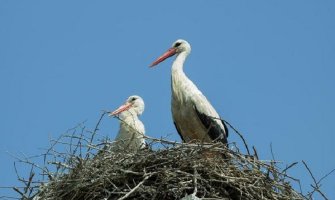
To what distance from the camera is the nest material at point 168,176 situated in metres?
8.09

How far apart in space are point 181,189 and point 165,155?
1.45 ft

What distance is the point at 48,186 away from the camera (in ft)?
27.4

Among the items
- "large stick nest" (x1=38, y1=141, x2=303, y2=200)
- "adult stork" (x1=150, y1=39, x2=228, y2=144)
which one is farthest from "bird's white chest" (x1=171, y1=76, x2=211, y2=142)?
"large stick nest" (x1=38, y1=141, x2=303, y2=200)

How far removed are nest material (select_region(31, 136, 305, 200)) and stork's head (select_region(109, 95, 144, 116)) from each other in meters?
3.02

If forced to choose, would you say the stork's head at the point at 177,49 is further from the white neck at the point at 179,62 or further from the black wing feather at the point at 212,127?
the black wing feather at the point at 212,127

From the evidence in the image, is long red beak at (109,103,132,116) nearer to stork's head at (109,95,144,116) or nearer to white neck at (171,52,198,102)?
stork's head at (109,95,144,116)

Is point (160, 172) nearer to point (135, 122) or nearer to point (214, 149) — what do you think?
point (214, 149)

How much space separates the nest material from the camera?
26.6 feet

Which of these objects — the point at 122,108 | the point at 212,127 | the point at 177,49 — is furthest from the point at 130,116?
the point at 212,127

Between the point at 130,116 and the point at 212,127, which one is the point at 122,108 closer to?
the point at 130,116

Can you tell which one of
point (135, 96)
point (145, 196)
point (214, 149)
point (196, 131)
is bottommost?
point (145, 196)

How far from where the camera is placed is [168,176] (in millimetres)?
8141

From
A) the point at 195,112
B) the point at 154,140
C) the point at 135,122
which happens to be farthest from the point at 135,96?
the point at 154,140

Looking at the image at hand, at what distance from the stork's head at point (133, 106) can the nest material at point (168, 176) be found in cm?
302
